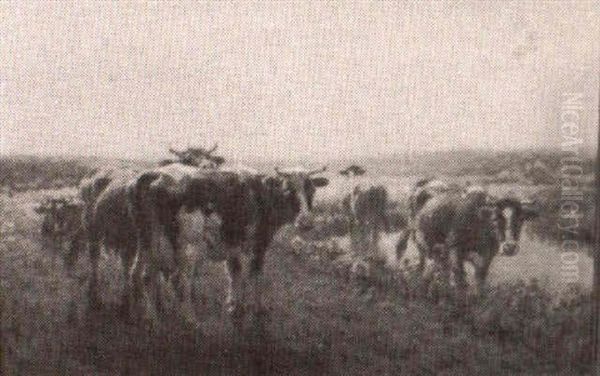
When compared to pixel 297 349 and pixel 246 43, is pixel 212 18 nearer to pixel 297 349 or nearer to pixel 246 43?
pixel 246 43

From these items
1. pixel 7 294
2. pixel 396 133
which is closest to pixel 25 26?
pixel 7 294

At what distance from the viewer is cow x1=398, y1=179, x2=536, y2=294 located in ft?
16.6

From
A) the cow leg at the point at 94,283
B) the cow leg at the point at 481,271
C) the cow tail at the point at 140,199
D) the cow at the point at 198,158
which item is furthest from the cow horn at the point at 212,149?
the cow leg at the point at 481,271

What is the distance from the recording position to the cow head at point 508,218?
5031 mm

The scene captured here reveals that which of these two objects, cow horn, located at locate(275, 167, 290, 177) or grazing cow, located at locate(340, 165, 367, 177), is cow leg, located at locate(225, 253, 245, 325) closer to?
cow horn, located at locate(275, 167, 290, 177)

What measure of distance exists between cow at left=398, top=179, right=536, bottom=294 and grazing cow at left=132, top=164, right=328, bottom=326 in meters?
0.62

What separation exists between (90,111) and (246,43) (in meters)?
1.00

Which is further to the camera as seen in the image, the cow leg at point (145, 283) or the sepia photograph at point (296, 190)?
the cow leg at point (145, 283)

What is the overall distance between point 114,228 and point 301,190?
112 centimetres

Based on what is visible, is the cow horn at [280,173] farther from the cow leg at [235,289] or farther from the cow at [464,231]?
the cow at [464,231]

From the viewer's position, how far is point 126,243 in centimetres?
522

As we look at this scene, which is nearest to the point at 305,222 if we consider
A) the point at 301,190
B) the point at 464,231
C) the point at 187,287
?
the point at 301,190

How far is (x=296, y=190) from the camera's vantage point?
203 inches

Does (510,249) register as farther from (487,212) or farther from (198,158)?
(198,158)
